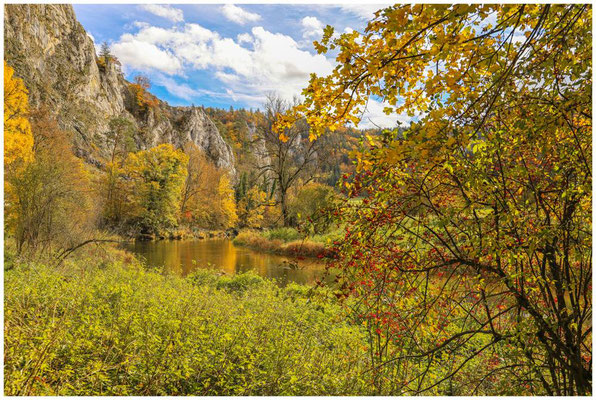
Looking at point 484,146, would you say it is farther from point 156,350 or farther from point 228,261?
point 228,261

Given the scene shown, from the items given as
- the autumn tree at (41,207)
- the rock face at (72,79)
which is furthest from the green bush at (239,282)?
the rock face at (72,79)

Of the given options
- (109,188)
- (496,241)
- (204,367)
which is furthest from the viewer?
(109,188)

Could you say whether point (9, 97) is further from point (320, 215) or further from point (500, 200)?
point (500, 200)

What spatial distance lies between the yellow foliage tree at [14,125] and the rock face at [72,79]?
54.9ft

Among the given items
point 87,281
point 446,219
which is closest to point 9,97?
point 87,281

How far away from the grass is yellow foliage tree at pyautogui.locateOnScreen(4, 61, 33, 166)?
8.62 m

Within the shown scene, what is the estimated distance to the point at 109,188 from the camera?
25.7 m

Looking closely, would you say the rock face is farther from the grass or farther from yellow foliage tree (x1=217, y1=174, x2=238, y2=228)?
the grass

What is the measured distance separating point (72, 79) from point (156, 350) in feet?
145

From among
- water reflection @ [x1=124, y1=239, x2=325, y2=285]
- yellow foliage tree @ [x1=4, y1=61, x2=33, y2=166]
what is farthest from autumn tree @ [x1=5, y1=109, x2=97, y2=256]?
water reflection @ [x1=124, y1=239, x2=325, y2=285]

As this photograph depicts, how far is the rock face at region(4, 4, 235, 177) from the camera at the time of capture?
2853 cm

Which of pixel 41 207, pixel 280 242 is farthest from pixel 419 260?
pixel 280 242

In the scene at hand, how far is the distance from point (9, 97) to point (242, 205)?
1042 inches

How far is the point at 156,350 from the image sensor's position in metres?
3.00
